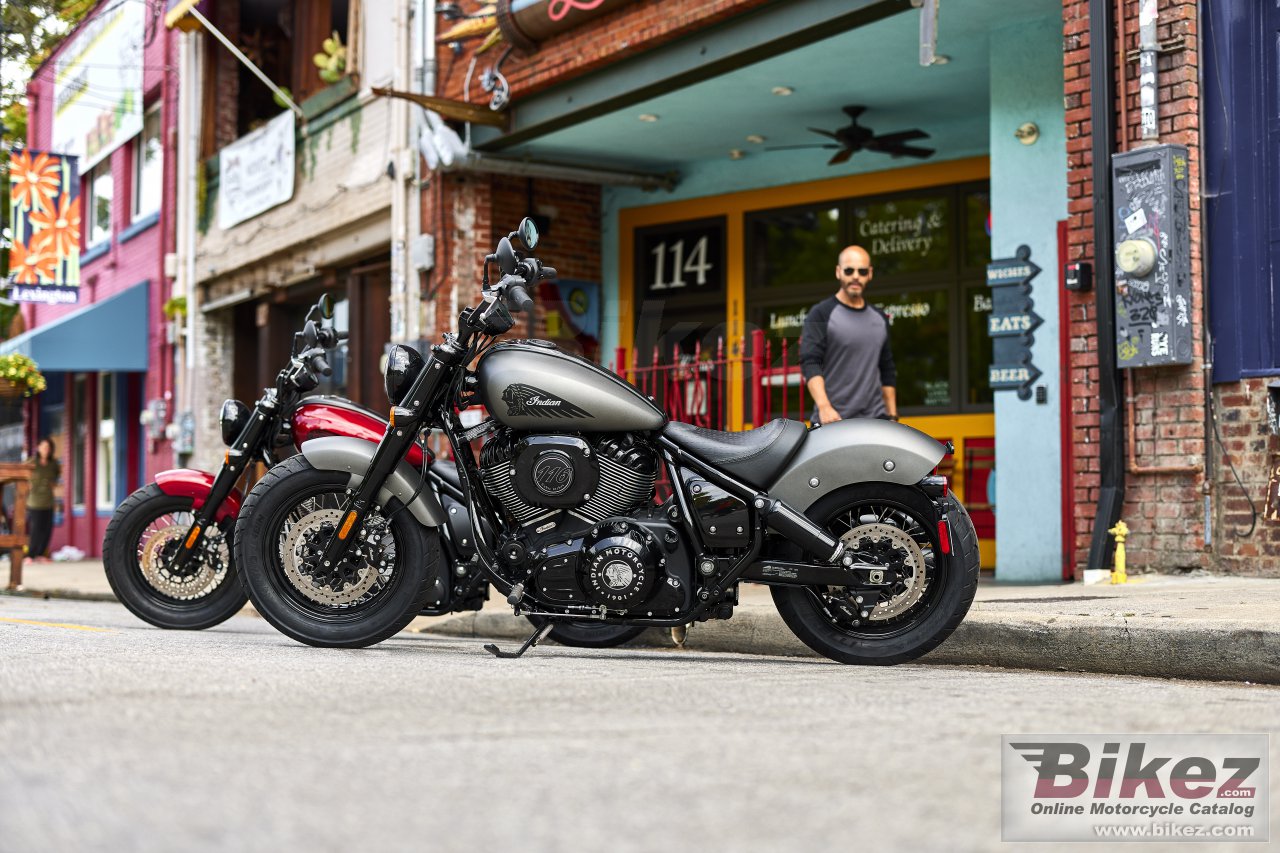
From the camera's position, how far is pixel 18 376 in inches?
813

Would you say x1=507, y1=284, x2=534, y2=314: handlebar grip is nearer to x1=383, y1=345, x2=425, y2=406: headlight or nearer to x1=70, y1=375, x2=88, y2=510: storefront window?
x1=383, y1=345, x2=425, y2=406: headlight

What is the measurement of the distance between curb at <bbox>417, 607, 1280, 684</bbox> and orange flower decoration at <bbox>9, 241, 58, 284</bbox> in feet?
52.7

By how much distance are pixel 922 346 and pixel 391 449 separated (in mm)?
6516

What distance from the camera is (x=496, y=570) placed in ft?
19.1

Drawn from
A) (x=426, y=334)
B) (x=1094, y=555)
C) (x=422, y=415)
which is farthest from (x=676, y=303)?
(x=422, y=415)

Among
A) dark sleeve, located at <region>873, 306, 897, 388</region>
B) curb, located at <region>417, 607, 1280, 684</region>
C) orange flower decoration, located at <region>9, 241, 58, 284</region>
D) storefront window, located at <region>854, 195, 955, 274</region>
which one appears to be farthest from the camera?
orange flower decoration, located at <region>9, 241, 58, 284</region>

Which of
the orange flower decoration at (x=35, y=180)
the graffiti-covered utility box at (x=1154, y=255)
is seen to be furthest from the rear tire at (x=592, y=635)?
the orange flower decoration at (x=35, y=180)

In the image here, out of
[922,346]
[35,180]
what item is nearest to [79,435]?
[35,180]

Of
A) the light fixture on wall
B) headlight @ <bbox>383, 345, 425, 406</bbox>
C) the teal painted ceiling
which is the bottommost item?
headlight @ <bbox>383, 345, 425, 406</bbox>

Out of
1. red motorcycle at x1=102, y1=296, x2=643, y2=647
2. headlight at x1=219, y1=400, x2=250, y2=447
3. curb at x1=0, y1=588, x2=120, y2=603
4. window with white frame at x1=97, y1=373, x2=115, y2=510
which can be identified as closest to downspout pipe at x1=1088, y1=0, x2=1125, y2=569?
red motorcycle at x1=102, y1=296, x2=643, y2=647

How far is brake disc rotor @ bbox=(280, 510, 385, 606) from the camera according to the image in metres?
6.17

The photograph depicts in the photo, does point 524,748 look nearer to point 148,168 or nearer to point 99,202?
point 148,168

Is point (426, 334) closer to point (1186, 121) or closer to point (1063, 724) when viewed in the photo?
point (1186, 121)

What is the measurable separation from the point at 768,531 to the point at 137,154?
58.1 feet
